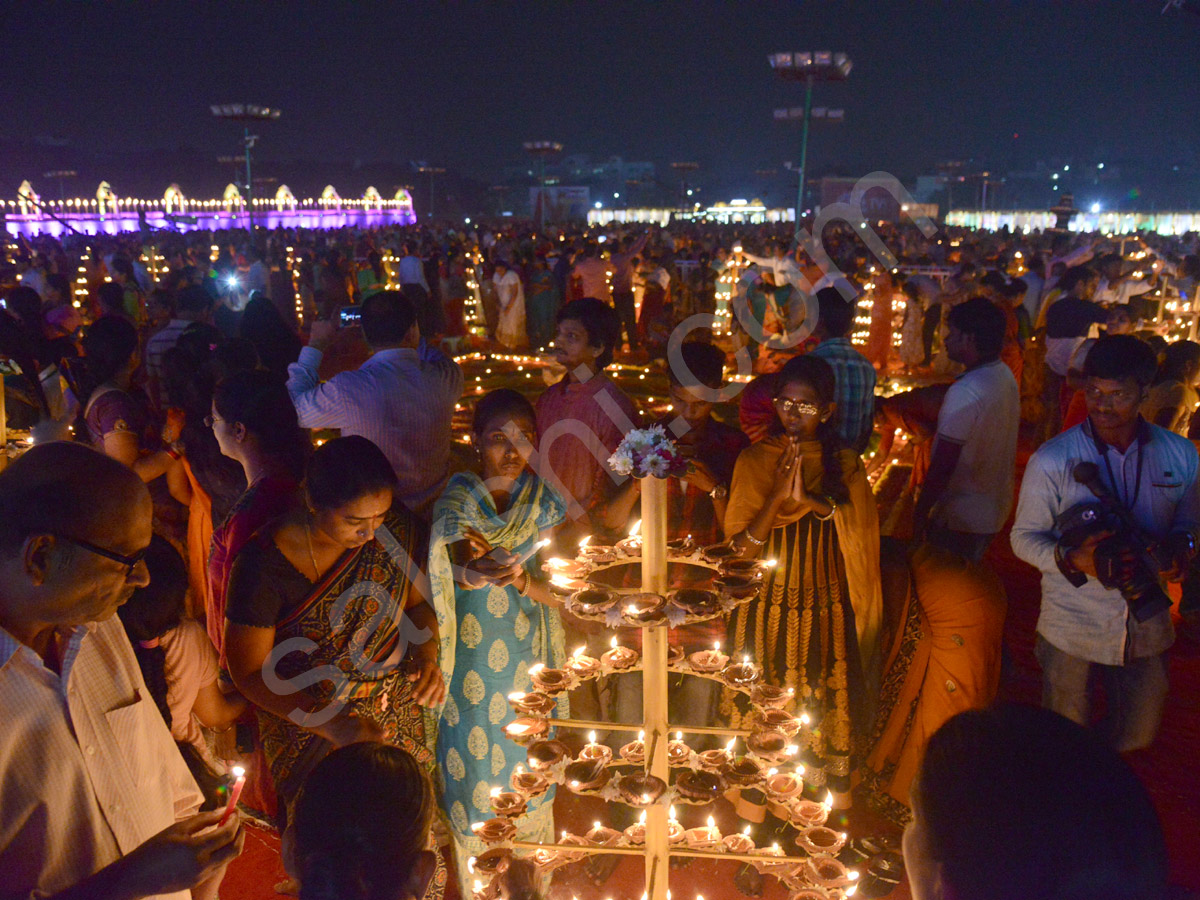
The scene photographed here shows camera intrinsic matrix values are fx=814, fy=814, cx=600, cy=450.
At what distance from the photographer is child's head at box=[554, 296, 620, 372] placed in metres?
3.37

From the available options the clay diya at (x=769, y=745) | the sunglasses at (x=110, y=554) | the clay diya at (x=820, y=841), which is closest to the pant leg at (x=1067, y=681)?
the clay diya at (x=820, y=841)

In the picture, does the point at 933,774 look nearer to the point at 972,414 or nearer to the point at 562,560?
the point at 562,560

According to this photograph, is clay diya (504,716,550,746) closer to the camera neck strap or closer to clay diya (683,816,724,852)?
clay diya (683,816,724,852)

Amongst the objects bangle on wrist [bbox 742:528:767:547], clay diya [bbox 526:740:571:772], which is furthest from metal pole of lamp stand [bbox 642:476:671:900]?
bangle on wrist [bbox 742:528:767:547]

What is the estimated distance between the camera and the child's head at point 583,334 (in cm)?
337

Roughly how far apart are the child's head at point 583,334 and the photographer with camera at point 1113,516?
1686 mm

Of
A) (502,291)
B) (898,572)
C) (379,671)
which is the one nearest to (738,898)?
(898,572)

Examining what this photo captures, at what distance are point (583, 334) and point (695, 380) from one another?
51 centimetres

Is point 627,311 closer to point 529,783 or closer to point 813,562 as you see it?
point 813,562

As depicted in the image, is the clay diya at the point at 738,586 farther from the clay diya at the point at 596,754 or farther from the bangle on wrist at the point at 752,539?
the bangle on wrist at the point at 752,539

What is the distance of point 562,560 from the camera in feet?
7.32

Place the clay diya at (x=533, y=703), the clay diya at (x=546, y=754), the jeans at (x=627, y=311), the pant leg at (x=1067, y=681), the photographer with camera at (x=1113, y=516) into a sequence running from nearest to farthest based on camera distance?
the clay diya at (x=546, y=754), the clay diya at (x=533, y=703), the photographer with camera at (x=1113, y=516), the pant leg at (x=1067, y=681), the jeans at (x=627, y=311)

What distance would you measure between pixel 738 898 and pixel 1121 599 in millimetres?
1691

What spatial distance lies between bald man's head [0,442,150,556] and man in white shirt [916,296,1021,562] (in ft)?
10.6
